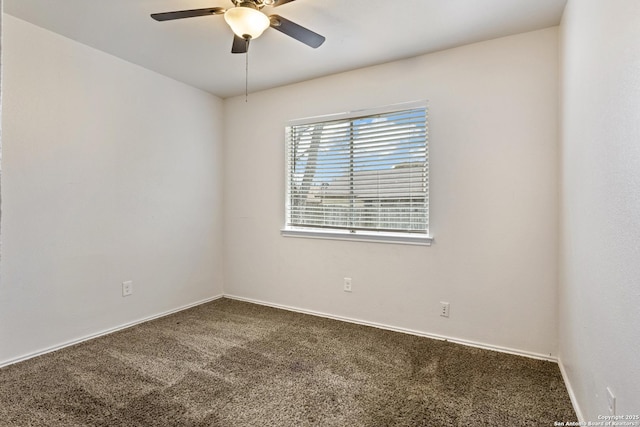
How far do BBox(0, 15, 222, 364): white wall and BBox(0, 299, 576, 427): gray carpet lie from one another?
370mm

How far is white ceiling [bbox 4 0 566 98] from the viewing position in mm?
2312

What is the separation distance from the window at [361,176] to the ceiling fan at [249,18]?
1.18 meters

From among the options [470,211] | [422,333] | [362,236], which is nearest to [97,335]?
[362,236]

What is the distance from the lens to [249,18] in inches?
79.2

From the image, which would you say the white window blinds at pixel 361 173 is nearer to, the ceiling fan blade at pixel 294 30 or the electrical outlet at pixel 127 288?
the ceiling fan blade at pixel 294 30

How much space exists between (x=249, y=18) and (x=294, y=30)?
0.29m

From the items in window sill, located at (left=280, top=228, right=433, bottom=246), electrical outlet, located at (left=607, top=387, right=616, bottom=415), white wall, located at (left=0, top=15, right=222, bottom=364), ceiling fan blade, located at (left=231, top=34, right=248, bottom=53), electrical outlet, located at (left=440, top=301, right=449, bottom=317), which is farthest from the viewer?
window sill, located at (left=280, top=228, right=433, bottom=246)

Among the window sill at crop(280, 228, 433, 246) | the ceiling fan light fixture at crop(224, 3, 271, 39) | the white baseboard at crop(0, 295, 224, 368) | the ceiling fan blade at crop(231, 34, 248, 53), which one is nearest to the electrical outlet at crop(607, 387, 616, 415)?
the window sill at crop(280, 228, 433, 246)

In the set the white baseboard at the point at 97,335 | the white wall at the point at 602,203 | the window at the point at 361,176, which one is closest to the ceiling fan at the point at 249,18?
the window at the point at 361,176

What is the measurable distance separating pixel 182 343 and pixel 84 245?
1.12 m

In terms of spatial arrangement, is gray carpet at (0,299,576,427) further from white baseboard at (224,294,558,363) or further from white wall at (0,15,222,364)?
white wall at (0,15,222,364)

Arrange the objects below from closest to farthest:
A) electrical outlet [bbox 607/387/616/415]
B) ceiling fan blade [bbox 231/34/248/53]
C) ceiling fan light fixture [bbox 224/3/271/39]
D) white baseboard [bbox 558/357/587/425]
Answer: electrical outlet [bbox 607/387/616/415]
white baseboard [bbox 558/357/587/425]
ceiling fan light fixture [bbox 224/3/271/39]
ceiling fan blade [bbox 231/34/248/53]

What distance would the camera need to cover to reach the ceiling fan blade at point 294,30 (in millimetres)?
2070

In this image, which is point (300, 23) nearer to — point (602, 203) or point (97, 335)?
point (602, 203)
